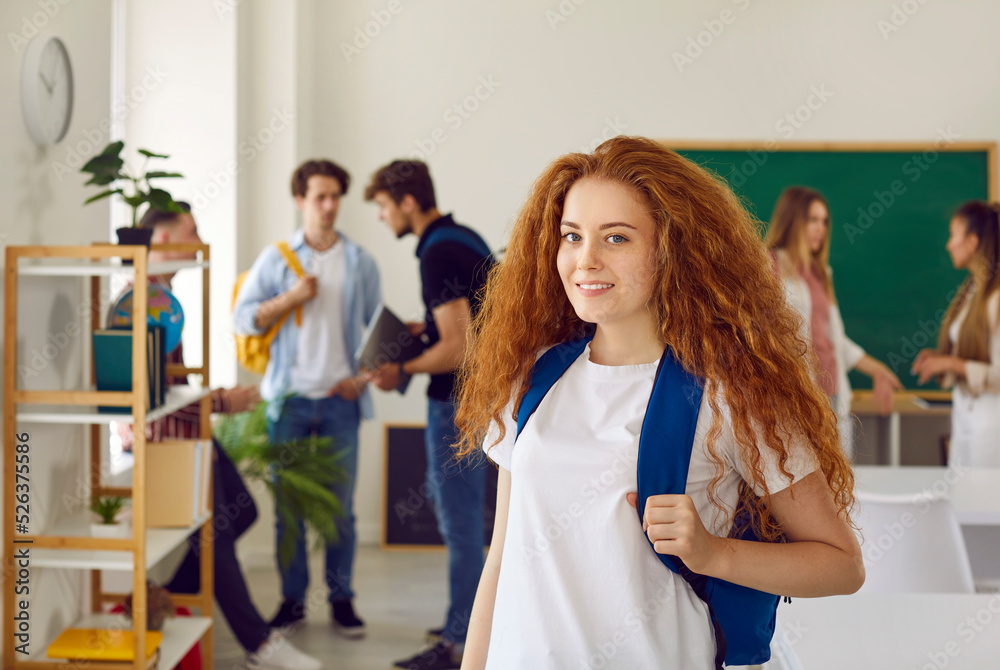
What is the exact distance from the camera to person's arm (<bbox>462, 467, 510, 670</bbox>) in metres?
1.30

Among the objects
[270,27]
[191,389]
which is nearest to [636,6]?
[270,27]

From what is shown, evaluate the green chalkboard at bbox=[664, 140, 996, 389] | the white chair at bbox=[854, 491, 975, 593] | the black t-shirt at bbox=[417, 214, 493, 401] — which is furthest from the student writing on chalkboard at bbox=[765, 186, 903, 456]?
the black t-shirt at bbox=[417, 214, 493, 401]

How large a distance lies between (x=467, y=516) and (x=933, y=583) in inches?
61.3

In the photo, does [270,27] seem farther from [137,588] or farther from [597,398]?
[597,398]

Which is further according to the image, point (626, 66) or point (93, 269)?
point (626, 66)

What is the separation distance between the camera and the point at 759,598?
118 cm

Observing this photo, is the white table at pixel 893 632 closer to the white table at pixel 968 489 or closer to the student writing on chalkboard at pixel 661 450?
the student writing on chalkboard at pixel 661 450

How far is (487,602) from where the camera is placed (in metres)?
1.31

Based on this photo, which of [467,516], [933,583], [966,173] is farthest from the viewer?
[966,173]

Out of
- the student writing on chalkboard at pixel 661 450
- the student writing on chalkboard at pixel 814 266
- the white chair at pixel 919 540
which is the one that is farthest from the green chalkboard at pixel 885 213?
the student writing on chalkboard at pixel 661 450
